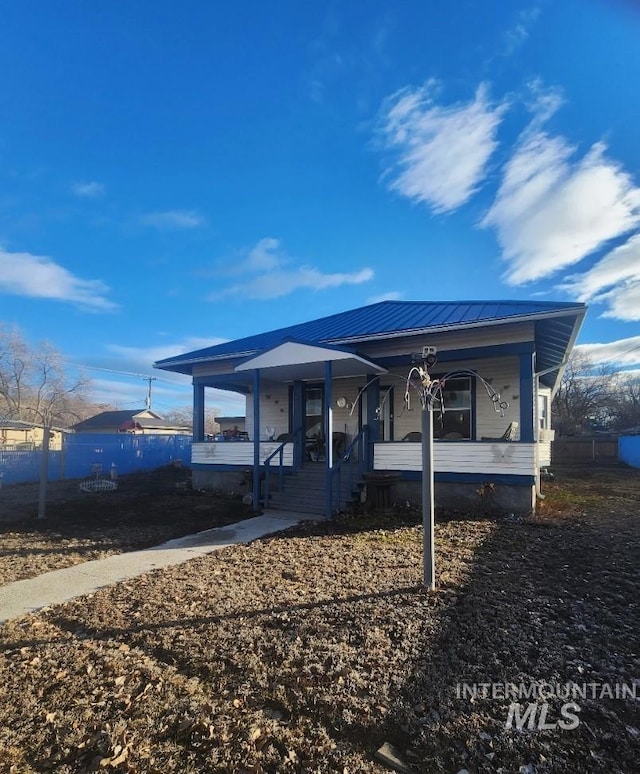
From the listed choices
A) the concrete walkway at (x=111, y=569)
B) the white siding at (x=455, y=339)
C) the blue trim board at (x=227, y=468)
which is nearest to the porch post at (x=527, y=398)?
the white siding at (x=455, y=339)

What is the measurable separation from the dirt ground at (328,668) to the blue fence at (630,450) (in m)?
21.6

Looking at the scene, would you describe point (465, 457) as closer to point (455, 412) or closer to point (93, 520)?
point (455, 412)

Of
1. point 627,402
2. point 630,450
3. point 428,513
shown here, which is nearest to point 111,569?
point 428,513

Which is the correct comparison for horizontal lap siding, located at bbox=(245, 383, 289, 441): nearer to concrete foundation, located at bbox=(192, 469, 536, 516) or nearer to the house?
the house

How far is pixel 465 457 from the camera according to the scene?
882cm

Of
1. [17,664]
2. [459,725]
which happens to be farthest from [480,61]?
[17,664]

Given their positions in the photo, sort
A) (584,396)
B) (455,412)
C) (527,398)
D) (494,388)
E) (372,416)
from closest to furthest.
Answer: (527,398), (372,416), (494,388), (455,412), (584,396)

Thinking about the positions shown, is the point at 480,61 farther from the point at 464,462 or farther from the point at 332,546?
the point at 332,546

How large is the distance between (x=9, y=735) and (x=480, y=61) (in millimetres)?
11417

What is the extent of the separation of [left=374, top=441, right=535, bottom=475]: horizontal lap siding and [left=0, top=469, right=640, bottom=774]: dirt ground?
289 cm

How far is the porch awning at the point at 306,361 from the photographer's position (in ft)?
29.1

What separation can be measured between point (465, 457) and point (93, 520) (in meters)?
7.38

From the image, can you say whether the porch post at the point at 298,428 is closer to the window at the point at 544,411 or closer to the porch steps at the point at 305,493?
the porch steps at the point at 305,493

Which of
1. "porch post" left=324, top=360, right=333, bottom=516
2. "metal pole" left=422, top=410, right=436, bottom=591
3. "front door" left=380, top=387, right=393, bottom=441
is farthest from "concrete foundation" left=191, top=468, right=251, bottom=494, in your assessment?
"metal pole" left=422, top=410, right=436, bottom=591
